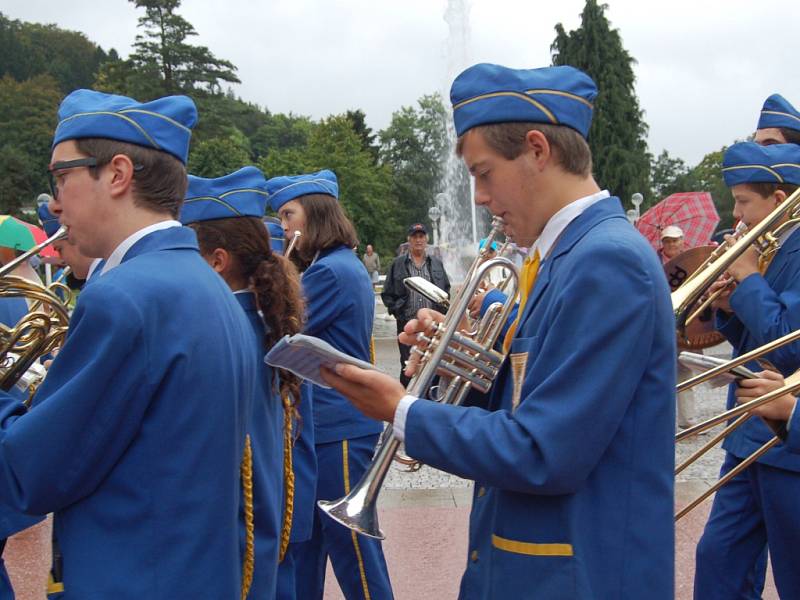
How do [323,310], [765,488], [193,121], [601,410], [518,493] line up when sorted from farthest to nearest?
[323,310] < [765,488] < [193,121] < [518,493] < [601,410]

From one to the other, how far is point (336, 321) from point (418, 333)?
6.08 feet

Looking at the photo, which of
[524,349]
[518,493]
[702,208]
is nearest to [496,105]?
[524,349]

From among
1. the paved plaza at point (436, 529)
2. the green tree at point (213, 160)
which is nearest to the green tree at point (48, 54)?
the green tree at point (213, 160)

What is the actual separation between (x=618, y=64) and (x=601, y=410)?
4856 centimetres

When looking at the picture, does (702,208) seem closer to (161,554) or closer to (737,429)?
(737,429)

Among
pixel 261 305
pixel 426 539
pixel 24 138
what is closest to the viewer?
pixel 261 305

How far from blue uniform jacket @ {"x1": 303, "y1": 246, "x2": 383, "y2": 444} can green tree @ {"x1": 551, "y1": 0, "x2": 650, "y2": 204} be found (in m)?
43.0

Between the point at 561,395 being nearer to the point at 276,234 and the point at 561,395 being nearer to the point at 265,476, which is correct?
the point at 265,476

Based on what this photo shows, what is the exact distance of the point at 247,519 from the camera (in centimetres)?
216

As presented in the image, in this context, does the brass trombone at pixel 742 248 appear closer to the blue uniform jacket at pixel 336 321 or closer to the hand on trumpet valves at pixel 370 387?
the blue uniform jacket at pixel 336 321

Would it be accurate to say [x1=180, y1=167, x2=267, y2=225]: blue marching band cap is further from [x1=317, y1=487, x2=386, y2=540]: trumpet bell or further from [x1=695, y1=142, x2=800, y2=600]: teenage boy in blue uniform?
[x1=695, y1=142, x2=800, y2=600]: teenage boy in blue uniform

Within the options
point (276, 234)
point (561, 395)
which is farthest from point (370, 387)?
point (276, 234)

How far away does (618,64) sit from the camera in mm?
47469

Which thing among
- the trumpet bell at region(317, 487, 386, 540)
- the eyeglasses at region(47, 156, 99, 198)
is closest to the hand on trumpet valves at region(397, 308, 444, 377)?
the trumpet bell at region(317, 487, 386, 540)
